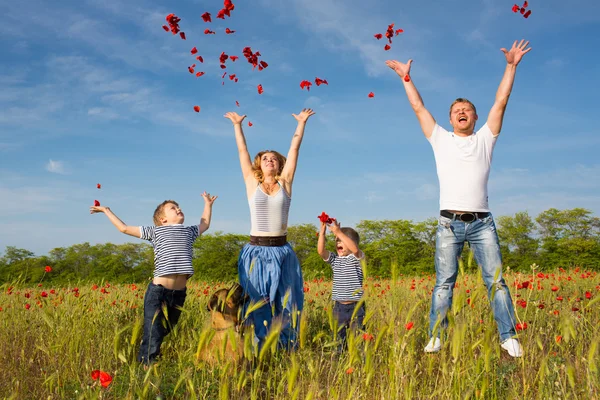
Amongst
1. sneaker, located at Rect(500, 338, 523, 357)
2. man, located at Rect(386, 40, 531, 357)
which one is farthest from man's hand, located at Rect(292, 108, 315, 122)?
sneaker, located at Rect(500, 338, 523, 357)

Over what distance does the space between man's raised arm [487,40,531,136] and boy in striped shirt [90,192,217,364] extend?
3.35 meters

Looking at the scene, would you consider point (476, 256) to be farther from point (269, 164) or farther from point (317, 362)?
point (269, 164)

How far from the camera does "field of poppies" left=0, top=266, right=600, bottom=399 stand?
298 centimetres

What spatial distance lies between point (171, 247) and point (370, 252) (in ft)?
53.4

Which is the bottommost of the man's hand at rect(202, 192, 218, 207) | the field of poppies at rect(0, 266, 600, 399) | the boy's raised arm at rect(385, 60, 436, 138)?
the field of poppies at rect(0, 266, 600, 399)

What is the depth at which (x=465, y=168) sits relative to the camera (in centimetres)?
437

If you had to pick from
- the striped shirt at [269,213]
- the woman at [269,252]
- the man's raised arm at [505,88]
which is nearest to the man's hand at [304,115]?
the woman at [269,252]

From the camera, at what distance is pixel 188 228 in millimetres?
Result: 4992

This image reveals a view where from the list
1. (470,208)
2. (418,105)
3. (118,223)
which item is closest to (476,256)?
(470,208)

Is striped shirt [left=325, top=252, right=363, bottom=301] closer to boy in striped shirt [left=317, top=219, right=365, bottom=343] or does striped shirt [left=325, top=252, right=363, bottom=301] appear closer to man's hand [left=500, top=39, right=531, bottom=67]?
boy in striped shirt [left=317, top=219, right=365, bottom=343]

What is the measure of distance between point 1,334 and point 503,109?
584cm

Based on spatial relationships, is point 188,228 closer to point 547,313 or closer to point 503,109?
point 503,109

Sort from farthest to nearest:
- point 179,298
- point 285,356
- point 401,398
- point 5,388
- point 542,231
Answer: point 542,231
point 179,298
point 285,356
point 5,388
point 401,398

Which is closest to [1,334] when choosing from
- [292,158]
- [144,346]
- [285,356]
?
[144,346]
